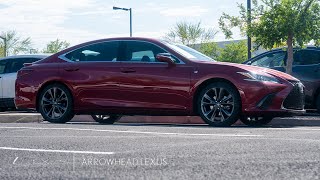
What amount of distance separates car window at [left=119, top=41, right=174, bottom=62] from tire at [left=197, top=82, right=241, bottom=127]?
45.5 inches

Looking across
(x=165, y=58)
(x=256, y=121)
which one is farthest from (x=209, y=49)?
(x=165, y=58)

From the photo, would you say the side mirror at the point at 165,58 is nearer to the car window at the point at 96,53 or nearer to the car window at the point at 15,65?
the car window at the point at 96,53

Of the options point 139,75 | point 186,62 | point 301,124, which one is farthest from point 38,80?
point 301,124

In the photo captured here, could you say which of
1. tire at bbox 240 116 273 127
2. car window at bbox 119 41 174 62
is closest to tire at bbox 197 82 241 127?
car window at bbox 119 41 174 62

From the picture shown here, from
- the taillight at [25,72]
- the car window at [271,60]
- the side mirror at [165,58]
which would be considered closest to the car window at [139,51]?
the side mirror at [165,58]

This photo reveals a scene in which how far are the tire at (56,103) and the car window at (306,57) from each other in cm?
514

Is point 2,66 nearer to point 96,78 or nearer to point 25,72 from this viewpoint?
point 25,72

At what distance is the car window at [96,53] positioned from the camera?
10750 millimetres

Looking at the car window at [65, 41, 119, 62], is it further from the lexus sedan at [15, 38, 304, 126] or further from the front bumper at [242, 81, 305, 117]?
the front bumper at [242, 81, 305, 117]

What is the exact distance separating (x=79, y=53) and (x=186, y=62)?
80.7 inches

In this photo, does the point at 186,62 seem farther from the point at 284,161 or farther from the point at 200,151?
the point at 284,161

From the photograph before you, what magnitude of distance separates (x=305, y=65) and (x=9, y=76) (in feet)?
23.9

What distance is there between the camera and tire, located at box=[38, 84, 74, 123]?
10648 mm

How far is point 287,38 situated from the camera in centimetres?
1827
